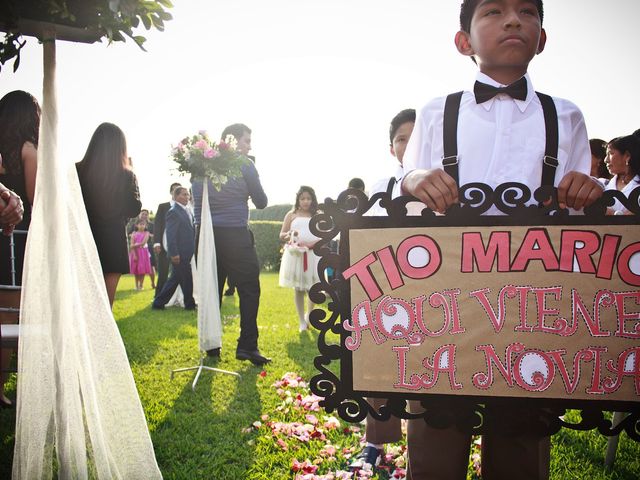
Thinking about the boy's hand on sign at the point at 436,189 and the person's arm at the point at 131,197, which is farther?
the person's arm at the point at 131,197

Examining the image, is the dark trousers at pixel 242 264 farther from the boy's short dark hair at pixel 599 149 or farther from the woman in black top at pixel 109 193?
the boy's short dark hair at pixel 599 149

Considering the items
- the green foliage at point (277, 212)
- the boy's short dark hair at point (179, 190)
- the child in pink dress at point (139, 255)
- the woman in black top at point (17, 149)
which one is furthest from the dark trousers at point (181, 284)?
the green foliage at point (277, 212)

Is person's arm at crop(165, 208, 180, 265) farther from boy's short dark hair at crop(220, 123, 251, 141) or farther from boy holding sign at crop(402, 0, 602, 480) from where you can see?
boy holding sign at crop(402, 0, 602, 480)

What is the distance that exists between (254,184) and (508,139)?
3.58 meters

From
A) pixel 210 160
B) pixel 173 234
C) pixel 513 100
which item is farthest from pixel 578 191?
pixel 173 234

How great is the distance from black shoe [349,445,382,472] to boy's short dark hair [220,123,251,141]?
133 inches

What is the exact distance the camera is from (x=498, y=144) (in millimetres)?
1391

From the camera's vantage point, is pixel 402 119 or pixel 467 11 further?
pixel 402 119

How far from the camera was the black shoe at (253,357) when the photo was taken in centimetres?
462

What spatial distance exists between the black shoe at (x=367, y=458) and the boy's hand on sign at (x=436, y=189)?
71.2 inches

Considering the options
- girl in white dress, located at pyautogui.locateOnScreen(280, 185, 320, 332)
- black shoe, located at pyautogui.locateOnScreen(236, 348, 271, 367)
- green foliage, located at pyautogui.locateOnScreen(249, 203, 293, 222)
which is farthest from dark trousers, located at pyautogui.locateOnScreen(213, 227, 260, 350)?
green foliage, located at pyautogui.locateOnScreen(249, 203, 293, 222)

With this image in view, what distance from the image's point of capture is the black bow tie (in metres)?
1.41

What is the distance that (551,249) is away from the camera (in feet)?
4.22

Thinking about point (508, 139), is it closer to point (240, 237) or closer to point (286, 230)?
point (240, 237)
